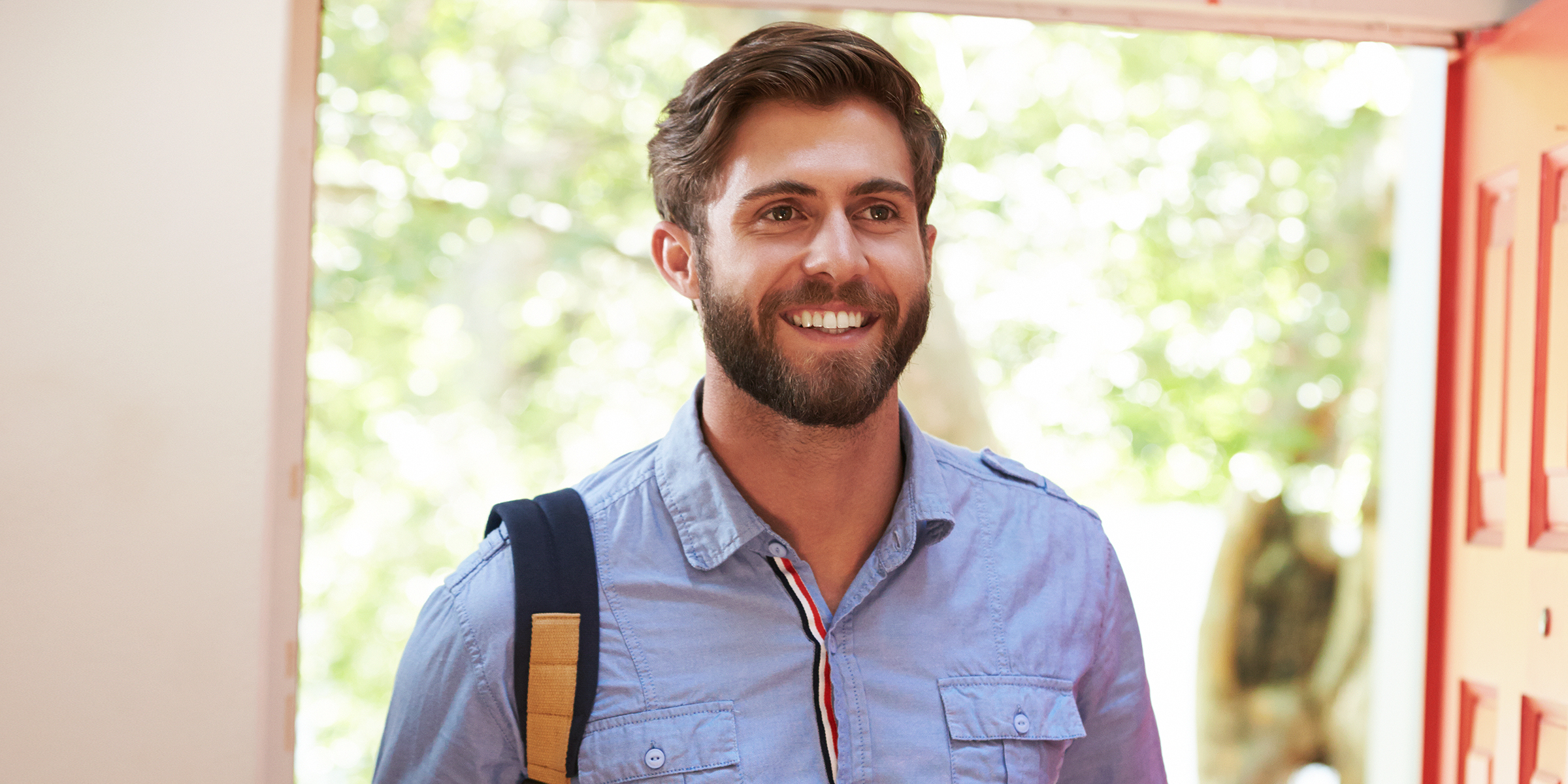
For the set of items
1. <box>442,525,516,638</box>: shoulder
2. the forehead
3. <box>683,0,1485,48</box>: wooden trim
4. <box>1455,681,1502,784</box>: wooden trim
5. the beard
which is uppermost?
<box>683,0,1485,48</box>: wooden trim

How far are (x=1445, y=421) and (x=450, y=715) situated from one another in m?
1.98

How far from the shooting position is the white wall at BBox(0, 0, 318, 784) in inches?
68.1

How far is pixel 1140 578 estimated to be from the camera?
690 cm

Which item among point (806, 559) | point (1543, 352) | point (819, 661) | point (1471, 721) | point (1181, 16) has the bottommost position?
point (1471, 721)

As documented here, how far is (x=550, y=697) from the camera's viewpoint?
133cm

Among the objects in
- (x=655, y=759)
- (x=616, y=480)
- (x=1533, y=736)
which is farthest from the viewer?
(x=1533, y=736)

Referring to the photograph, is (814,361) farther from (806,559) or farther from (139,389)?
(139,389)

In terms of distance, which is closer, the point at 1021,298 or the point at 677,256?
the point at 677,256

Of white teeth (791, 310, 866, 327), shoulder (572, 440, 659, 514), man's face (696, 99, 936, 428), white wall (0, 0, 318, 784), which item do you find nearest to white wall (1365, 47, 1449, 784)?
man's face (696, 99, 936, 428)

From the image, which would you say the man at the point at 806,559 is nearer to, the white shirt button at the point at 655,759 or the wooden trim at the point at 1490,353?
the white shirt button at the point at 655,759

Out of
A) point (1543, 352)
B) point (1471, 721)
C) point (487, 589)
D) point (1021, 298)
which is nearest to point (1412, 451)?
point (1543, 352)

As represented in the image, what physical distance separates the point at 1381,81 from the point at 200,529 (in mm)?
6084

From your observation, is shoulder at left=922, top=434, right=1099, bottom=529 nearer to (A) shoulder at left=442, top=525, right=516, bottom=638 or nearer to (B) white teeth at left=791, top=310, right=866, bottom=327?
(B) white teeth at left=791, top=310, right=866, bottom=327

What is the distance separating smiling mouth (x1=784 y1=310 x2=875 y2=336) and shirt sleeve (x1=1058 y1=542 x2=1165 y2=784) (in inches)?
20.2
